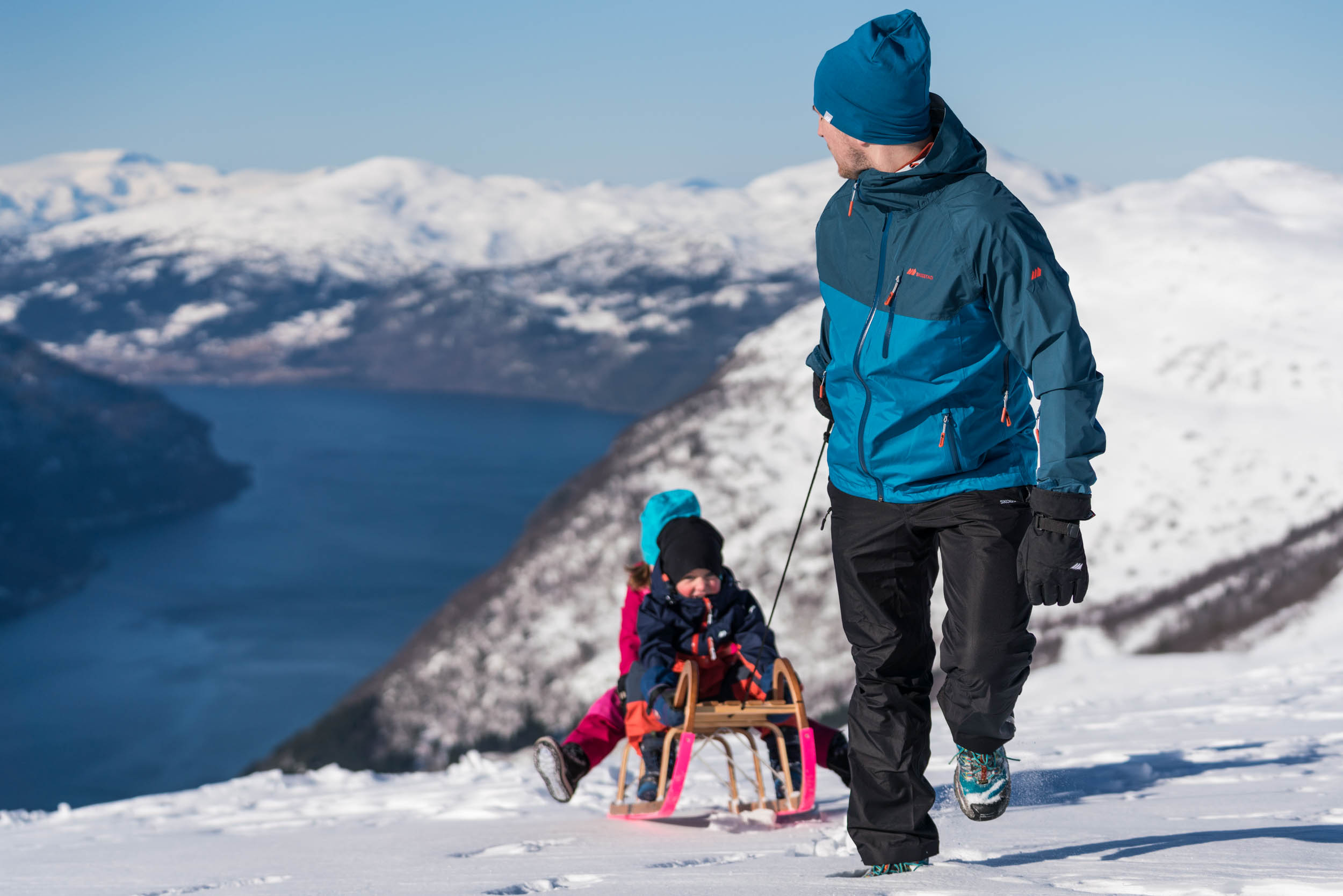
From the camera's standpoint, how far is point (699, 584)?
16.2ft

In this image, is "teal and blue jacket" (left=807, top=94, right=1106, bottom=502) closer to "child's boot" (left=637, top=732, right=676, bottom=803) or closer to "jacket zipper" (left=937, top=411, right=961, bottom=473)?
"jacket zipper" (left=937, top=411, right=961, bottom=473)

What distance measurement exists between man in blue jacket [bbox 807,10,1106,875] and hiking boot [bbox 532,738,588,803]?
224cm

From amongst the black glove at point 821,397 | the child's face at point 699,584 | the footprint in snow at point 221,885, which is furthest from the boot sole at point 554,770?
the black glove at point 821,397

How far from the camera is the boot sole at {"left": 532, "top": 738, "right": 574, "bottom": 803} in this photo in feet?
16.9

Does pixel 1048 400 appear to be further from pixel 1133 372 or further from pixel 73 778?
pixel 73 778

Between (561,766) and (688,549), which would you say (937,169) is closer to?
(688,549)

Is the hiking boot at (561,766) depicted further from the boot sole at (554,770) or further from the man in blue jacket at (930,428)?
the man in blue jacket at (930,428)

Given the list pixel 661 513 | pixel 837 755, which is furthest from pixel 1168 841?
pixel 661 513

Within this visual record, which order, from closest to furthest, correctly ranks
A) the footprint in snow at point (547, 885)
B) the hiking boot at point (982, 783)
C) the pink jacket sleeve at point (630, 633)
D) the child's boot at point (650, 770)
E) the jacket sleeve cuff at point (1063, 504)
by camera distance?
the jacket sleeve cuff at point (1063, 504)
the hiking boot at point (982, 783)
the footprint in snow at point (547, 885)
the child's boot at point (650, 770)
the pink jacket sleeve at point (630, 633)

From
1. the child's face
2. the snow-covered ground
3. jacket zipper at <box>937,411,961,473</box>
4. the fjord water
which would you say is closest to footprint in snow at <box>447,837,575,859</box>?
the snow-covered ground

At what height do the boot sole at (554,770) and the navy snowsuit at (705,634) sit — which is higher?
the navy snowsuit at (705,634)

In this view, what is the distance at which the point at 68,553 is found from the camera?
4732 inches

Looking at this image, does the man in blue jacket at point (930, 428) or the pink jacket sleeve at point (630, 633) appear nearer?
the man in blue jacket at point (930, 428)

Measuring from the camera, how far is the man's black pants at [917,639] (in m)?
2.92
